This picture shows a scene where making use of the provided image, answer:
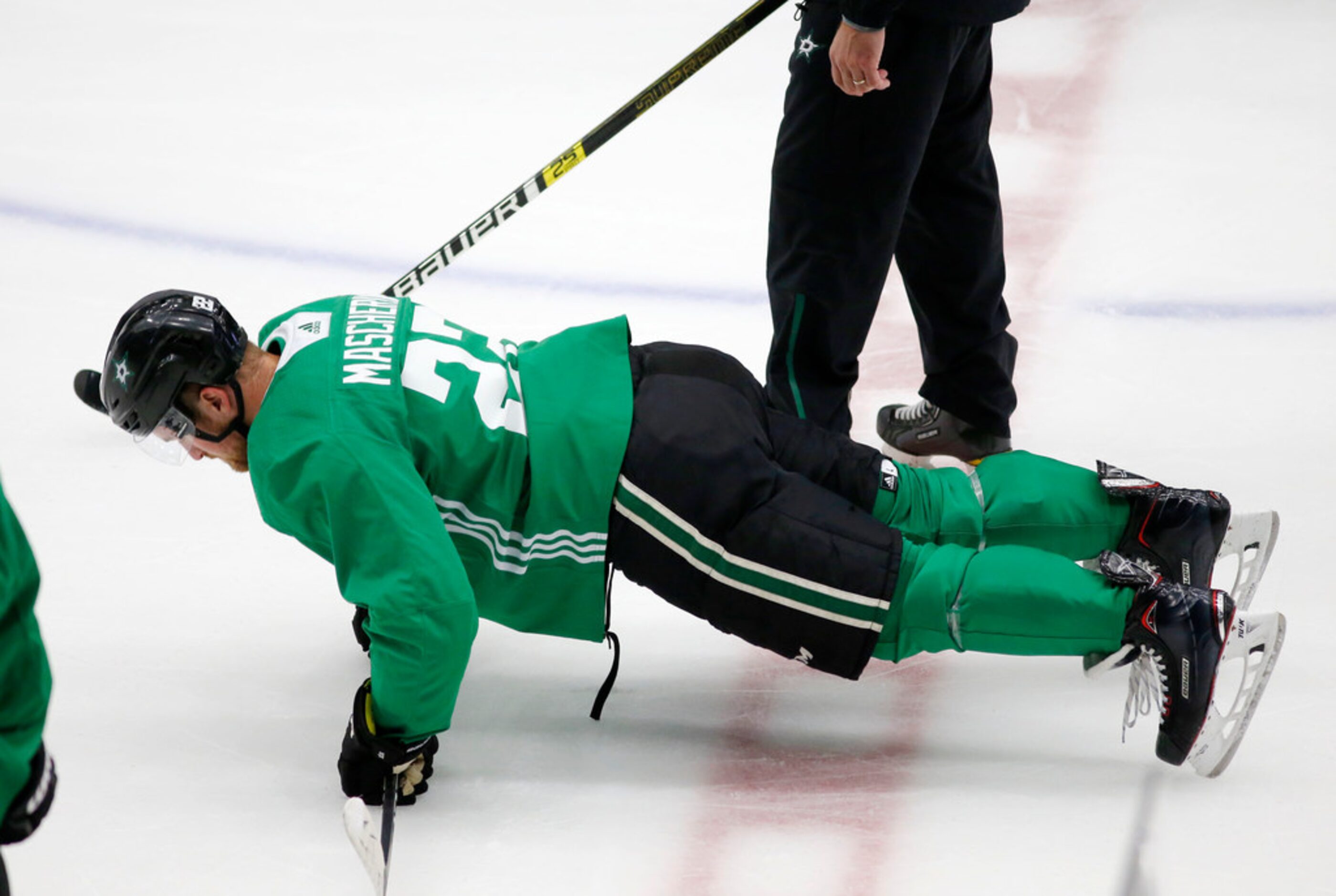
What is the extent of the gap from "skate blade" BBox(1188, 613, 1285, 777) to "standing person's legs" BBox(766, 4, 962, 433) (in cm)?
86

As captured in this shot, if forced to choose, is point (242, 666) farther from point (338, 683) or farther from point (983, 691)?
point (983, 691)

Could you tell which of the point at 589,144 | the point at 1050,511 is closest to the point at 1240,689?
the point at 1050,511

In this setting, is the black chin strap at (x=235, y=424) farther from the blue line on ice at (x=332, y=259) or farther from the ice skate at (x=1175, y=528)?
the blue line on ice at (x=332, y=259)

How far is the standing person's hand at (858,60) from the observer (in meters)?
2.43

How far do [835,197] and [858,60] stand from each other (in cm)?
26

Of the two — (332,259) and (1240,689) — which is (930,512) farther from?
(332,259)

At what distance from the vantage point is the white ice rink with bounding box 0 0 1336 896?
2.10 meters

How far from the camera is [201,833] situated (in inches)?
83.1

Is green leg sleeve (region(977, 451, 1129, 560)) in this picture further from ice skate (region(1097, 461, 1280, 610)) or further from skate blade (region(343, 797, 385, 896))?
skate blade (region(343, 797, 385, 896))

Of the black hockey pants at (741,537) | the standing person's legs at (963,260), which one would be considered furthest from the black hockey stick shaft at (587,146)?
the black hockey pants at (741,537)

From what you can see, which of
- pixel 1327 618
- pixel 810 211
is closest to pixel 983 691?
pixel 1327 618

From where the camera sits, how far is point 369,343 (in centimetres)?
213

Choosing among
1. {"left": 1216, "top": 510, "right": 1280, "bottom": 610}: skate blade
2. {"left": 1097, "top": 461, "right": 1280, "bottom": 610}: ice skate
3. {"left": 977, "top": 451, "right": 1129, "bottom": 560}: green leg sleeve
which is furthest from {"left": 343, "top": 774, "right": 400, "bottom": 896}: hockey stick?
{"left": 1216, "top": 510, "right": 1280, "bottom": 610}: skate blade

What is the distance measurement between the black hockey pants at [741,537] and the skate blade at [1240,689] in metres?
0.45
